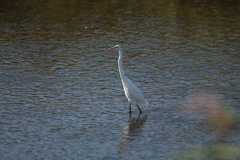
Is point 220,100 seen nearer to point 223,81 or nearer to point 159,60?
point 223,81

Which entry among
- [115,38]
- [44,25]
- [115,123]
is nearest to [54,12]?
Result: [44,25]

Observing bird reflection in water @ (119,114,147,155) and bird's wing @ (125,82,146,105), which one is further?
bird's wing @ (125,82,146,105)

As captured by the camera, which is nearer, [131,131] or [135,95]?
[131,131]

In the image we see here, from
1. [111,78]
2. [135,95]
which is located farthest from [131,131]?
[111,78]

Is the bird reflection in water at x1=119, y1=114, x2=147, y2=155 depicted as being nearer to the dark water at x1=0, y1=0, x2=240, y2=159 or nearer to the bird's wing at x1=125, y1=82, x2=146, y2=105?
the dark water at x1=0, y1=0, x2=240, y2=159

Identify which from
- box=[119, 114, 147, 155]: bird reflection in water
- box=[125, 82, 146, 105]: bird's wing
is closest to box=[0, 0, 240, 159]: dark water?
box=[119, 114, 147, 155]: bird reflection in water

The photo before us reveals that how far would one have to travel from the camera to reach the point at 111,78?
17.7m

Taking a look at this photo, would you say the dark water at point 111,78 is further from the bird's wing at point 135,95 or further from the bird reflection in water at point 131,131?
the bird's wing at point 135,95

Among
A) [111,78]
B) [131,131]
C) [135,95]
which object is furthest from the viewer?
[111,78]

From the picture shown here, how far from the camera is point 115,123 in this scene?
13016 millimetres

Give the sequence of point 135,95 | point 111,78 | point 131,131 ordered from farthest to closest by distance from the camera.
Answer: point 111,78
point 135,95
point 131,131

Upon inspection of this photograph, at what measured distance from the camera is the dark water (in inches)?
461

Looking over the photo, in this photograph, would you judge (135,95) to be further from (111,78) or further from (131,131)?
(111,78)

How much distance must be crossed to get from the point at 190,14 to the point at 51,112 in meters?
17.9
